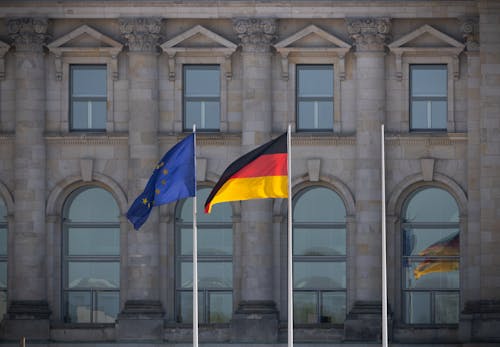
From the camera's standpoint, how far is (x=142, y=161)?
75188 millimetres

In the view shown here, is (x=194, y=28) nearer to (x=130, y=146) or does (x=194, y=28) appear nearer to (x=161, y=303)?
(x=130, y=146)

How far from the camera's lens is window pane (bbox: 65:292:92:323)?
250 ft

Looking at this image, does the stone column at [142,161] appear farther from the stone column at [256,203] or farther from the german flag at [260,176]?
the german flag at [260,176]

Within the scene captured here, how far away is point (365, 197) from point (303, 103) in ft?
14.3

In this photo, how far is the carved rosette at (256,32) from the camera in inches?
2953

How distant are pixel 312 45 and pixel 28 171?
38.4ft

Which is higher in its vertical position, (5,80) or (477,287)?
(5,80)

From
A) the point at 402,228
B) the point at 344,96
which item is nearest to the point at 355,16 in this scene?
the point at 344,96

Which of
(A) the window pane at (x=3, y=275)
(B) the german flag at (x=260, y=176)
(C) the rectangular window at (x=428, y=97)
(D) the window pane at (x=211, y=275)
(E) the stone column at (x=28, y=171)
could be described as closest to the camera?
(B) the german flag at (x=260, y=176)

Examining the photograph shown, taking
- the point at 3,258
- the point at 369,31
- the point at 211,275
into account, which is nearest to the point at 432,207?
the point at 369,31

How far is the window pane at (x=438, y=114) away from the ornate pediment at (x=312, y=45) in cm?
366

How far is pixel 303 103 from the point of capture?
249ft

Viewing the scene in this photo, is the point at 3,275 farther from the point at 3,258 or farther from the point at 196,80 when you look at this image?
the point at 196,80

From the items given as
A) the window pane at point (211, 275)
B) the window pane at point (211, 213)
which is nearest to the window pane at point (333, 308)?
the window pane at point (211, 275)
